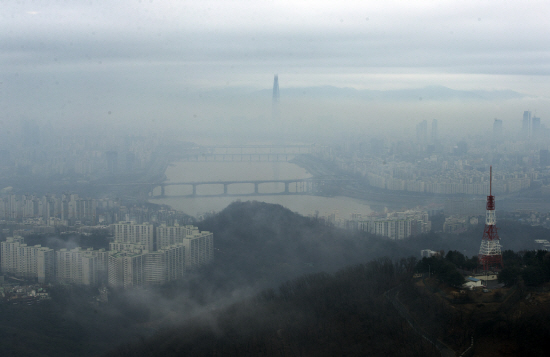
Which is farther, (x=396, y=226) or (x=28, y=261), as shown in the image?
(x=396, y=226)

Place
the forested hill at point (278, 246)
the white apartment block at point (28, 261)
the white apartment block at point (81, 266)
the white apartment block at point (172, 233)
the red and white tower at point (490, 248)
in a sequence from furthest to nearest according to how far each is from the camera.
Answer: the white apartment block at point (172, 233) → the forested hill at point (278, 246) → the white apartment block at point (28, 261) → the white apartment block at point (81, 266) → the red and white tower at point (490, 248)

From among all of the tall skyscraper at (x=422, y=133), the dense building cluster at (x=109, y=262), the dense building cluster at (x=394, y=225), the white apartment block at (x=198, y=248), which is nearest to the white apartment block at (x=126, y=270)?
the dense building cluster at (x=109, y=262)

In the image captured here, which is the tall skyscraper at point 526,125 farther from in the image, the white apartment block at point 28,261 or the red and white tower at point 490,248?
the white apartment block at point 28,261

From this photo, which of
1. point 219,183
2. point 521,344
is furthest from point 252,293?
point 219,183

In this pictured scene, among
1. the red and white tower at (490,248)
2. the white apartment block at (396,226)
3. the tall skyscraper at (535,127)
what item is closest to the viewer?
the red and white tower at (490,248)

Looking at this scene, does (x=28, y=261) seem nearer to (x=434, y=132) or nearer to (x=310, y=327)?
(x=310, y=327)

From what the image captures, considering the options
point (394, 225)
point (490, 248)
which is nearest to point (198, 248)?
point (394, 225)

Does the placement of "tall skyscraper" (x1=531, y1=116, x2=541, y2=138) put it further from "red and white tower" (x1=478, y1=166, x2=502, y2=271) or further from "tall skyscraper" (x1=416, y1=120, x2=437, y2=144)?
"red and white tower" (x1=478, y1=166, x2=502, y2=271)
